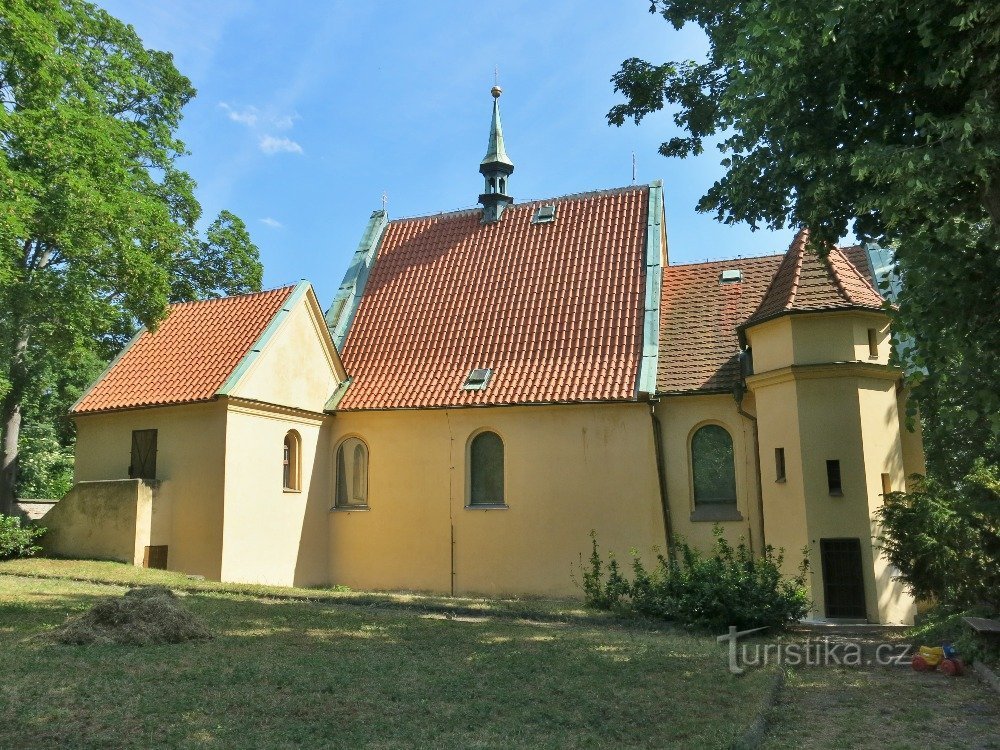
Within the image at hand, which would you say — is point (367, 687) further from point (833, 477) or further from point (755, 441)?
point (755, 441)

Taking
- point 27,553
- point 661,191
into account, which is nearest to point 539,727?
point 27,553

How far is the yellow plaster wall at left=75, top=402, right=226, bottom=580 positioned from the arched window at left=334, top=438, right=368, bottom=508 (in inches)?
147

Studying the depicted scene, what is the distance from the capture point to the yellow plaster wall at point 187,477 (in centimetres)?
1795

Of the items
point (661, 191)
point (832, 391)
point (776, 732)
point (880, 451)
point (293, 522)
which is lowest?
point (776, 732)

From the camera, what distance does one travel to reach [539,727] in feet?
21.6

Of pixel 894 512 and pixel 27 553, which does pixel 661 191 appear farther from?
pixel 27 553

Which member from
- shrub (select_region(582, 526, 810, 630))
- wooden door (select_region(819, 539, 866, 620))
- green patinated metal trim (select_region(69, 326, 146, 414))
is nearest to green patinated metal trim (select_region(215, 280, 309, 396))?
green patinated metal trim (select_region(69, 326, 146, 414))

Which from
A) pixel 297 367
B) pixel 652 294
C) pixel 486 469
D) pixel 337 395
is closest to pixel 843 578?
pixel 652 294

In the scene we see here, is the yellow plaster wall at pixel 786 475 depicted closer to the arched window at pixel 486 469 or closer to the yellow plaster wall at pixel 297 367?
the arched window at pixel 486 469

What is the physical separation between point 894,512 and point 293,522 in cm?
1288

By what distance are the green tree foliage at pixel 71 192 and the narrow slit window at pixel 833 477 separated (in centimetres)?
1515

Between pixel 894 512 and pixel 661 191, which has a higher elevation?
pixel 661 191

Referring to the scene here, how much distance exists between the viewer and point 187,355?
806 inches

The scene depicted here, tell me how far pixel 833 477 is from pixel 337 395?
38.8ft
